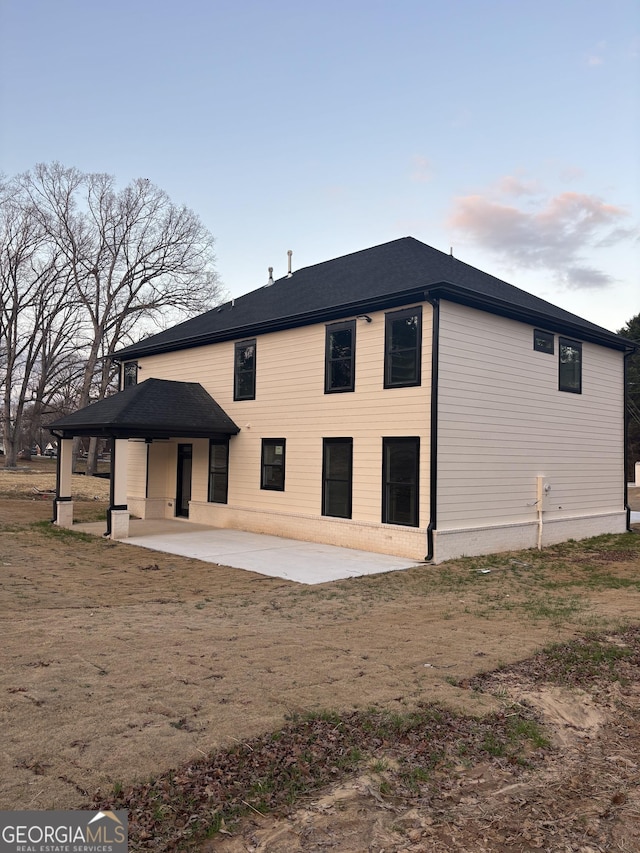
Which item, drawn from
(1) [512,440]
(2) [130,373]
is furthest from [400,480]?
(2) [130,373]

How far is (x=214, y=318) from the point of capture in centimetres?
1955

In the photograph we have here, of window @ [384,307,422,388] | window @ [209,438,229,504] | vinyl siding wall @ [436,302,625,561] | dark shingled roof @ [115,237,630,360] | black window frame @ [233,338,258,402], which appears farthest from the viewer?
window @ [209,438,229,504]

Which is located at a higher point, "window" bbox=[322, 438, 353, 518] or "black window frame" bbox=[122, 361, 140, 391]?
"black window frame" bbox=[122, 361, 140, 391]

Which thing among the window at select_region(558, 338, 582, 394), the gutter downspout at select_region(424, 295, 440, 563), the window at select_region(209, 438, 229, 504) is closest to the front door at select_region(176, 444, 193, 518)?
the window at select_region(209, 438, 229, 504)

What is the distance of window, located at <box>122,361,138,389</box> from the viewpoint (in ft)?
68.2

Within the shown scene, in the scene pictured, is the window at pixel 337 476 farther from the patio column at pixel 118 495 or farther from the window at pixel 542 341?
the window at pixel 542 341

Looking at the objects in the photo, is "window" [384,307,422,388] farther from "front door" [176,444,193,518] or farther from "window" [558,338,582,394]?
"front door" [176,444,193,518]

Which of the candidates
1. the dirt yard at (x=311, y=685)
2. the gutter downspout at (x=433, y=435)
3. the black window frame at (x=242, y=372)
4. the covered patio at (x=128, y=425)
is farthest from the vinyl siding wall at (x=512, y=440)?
the covered patio at (x=128, y=425)

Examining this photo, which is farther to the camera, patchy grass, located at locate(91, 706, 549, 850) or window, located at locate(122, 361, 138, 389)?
window, located at locate(122, 361, 138, 389)

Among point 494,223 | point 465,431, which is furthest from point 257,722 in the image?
point 494,223

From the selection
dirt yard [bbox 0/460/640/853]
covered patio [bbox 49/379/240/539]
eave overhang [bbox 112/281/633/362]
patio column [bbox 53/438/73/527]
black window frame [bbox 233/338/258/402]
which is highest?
eave overhang [bbox 112/281/633/362]

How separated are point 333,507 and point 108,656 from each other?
8679 millimetres

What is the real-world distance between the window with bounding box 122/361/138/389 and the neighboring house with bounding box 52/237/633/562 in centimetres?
222

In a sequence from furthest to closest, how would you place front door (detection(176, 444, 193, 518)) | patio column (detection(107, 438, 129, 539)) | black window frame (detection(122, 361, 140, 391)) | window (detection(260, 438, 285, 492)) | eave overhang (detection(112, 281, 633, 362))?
1. black window frame (detection(122, 361, 140, 391))
2. front door (detection(176, 444, 193, 518))
3. window (detection(260, 438, 285, 492))
4. patio column (detection(107, 438, 129, 539))
5. eave overhang (detection(112, 281, 633, 362))
